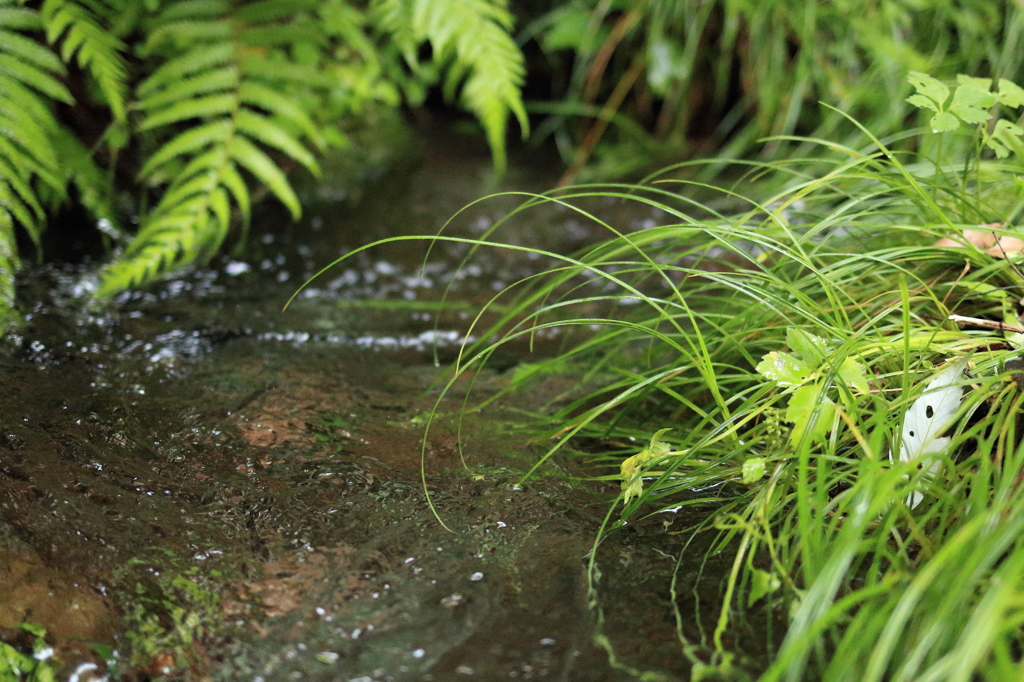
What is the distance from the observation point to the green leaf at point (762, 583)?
3.25 feet

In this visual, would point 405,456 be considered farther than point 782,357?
Yes

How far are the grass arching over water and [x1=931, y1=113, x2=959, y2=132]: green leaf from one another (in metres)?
0.12

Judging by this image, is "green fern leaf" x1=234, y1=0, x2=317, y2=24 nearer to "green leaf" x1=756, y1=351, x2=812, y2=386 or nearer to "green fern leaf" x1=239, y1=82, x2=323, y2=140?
"green fern leaf" x1=239, y1=82, x2=323, y2=140

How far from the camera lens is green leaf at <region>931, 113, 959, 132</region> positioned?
4.23ft

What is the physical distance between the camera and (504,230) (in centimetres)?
267

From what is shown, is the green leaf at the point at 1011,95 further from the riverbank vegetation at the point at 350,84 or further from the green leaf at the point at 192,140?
the green leaf at the point at 192,140

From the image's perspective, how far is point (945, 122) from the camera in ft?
4.26

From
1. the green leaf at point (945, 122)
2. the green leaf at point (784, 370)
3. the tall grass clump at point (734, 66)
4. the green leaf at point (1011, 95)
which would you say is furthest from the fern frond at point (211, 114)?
the green leaf at point (1011, 95)

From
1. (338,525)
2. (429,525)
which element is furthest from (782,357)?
(338,525)

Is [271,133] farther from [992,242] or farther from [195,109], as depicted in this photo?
[992,242]

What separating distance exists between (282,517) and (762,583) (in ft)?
2.46

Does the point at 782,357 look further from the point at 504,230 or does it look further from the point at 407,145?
the point at 407,145

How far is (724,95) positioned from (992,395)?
2.36 meters

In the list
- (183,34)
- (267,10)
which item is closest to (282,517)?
(183,34)
